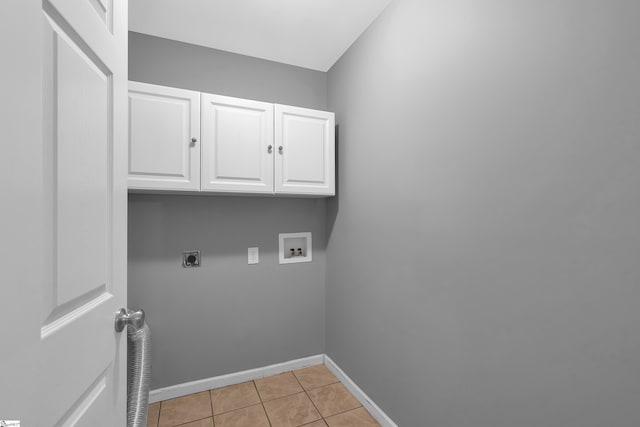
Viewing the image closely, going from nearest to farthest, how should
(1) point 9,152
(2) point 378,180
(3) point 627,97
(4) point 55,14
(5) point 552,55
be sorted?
(1) point 9,152 < (4) point 55,14 < (3) point 627,97 < (5) point 552,55 < (2) point 378,180

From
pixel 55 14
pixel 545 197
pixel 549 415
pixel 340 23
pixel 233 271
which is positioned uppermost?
pixel 340 23

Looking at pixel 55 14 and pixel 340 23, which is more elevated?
pixel 340 23

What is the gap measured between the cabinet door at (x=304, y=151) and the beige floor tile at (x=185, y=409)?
1542mm

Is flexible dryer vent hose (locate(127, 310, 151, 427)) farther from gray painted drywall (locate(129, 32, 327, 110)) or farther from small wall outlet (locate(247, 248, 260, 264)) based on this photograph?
gray painted drywall (locate(129, 32, 327, 110))

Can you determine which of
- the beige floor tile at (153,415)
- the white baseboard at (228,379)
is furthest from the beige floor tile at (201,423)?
the white baseboard at (228,379)

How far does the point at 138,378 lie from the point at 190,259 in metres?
0.82

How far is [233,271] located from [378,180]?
4.24ft

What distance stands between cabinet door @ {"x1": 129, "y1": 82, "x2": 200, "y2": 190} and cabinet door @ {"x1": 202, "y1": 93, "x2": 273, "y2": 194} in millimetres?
66

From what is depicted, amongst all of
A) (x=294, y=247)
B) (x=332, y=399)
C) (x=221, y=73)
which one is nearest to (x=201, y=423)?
(x=332, y=399)

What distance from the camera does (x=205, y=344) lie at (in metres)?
2.10

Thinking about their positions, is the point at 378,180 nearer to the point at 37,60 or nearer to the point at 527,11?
the point at 527,11

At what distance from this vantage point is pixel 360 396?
6.38 feet

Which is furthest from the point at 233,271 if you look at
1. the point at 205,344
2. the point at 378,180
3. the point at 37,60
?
the point at 37,60

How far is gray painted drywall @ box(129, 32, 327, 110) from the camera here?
1.94 metres
